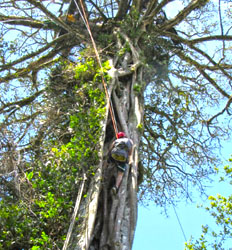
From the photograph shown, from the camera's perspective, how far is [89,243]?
3.29 m

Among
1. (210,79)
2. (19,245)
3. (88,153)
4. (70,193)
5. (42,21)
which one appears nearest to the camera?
(19,245)

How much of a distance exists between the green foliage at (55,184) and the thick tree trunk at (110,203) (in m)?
0.12

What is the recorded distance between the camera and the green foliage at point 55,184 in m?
3.27

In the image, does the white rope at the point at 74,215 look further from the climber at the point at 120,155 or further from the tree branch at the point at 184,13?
the tree branch at the point at 184,13

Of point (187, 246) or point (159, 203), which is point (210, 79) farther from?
point (187, 246)

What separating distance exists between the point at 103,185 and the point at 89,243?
2.54 feet

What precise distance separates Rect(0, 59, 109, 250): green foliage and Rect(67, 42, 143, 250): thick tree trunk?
0.12m

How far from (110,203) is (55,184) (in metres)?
0.58

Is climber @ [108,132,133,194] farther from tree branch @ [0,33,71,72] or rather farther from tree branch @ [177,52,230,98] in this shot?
tree branch @ [177,52,230,98]

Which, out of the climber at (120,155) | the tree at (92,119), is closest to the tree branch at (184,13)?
the tree at (92,119)

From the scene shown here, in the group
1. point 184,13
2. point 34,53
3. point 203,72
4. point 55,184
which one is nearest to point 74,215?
point 55,184

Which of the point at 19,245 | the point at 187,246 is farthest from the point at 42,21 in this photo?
the point at 187,246

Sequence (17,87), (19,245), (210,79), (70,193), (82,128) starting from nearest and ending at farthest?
(19,245) → (70,193) → (82,128) → (17,87) → (210,79)

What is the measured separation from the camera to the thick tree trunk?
11.2 feet
